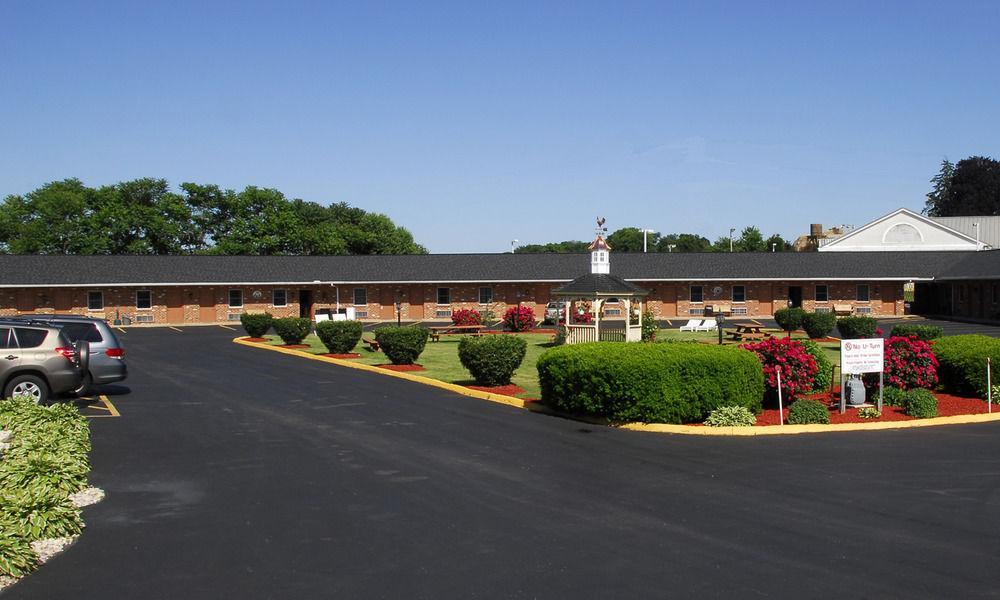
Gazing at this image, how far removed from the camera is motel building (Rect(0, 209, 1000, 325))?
4788 centimetres

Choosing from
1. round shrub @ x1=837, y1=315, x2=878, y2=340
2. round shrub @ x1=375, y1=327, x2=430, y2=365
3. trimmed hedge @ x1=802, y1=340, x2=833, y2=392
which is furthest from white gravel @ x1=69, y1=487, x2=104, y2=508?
round shrub @ x1=837, y1=315, x2=878, y2=340

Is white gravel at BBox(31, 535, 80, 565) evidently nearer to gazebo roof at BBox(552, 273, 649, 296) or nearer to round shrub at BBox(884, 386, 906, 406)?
round shrub at BBox(884, 386, 906, 406)

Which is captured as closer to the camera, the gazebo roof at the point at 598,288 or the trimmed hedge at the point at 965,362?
the trimmed hedge at the point at 965,362

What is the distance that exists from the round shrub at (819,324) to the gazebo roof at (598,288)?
7.21m

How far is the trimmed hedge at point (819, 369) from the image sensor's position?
639 inches

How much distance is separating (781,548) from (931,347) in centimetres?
1219

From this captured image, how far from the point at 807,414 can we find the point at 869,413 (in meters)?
1.38

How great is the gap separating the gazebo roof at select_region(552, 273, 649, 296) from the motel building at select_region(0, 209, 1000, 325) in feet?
53.8

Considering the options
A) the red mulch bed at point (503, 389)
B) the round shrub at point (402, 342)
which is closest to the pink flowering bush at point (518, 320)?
the round shrub at point (402, 342)

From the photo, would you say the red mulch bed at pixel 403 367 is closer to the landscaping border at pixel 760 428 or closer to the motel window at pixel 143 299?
the landscaping border at pixel 760 428

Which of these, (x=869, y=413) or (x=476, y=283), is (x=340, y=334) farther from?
(x=476, y=283)

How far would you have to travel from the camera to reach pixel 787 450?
12273 mm

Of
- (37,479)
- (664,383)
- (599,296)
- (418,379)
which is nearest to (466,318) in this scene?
(599,296)

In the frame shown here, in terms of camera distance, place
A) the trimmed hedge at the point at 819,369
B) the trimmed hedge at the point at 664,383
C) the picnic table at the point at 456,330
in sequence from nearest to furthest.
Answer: the trimmed hedge at the point at 664,383, the trimmed hedge at the point at 819,369, the picnic table at the point at 456,330
